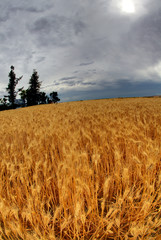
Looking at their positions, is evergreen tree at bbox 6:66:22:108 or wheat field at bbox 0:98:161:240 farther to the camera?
evergreen tree at bbox 6:66:22:108

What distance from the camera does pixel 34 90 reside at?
40594 millimetres

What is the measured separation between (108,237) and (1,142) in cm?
222

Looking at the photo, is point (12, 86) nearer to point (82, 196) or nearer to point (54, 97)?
point (54, 97)

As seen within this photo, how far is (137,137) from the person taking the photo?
2.15 meters

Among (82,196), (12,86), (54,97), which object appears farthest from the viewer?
(54,97)

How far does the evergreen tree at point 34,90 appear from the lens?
40594 millimetres

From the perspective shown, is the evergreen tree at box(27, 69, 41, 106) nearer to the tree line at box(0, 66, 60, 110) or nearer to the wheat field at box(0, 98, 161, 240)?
the tree line at box(0, 66, 60, 110)

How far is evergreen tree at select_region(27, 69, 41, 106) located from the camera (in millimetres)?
40594

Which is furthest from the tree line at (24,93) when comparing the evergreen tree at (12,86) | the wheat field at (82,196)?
the wheat field at (82,196)

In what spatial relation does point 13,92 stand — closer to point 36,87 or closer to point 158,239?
point 36,87

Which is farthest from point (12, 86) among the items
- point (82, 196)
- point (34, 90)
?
point (82, 196)

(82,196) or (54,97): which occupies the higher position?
(54,97)

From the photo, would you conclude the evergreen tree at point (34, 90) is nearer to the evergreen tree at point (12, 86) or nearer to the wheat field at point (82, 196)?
the evergreen tree at point (12, 86)

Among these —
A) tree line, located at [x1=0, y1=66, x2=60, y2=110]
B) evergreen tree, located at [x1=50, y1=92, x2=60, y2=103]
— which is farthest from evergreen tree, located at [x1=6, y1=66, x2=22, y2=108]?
evergreen tree, located at [x1=50, y1=92, x2=60, y2=103]
